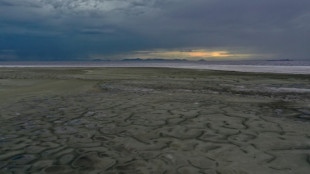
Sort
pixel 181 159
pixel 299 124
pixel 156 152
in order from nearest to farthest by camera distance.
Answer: pixel 181 159, pixel 156 152, pixel 299 124

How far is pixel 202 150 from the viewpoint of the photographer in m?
3.93

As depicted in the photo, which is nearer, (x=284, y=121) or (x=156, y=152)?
(x=156, y=152)

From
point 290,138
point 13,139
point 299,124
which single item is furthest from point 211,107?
point 13,139

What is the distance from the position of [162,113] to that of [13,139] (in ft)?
12.3

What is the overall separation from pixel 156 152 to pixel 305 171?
2220mm

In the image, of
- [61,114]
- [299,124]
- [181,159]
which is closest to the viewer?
[181,159]

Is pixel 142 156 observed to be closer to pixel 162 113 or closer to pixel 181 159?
pixel 181 159

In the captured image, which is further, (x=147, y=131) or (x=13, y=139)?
(x=147, y=131)

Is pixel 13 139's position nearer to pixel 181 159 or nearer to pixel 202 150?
pixel 181 159

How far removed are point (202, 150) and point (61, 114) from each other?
14.5 feet

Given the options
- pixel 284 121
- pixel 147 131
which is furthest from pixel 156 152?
pixel 284 121

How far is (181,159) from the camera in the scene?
3572 millimetres

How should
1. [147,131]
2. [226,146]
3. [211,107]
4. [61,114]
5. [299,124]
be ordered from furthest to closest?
[211,107]
[61,114]
[299,124]
[147,131]
[226,146]

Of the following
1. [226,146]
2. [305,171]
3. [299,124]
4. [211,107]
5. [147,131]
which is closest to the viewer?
[305,171]
